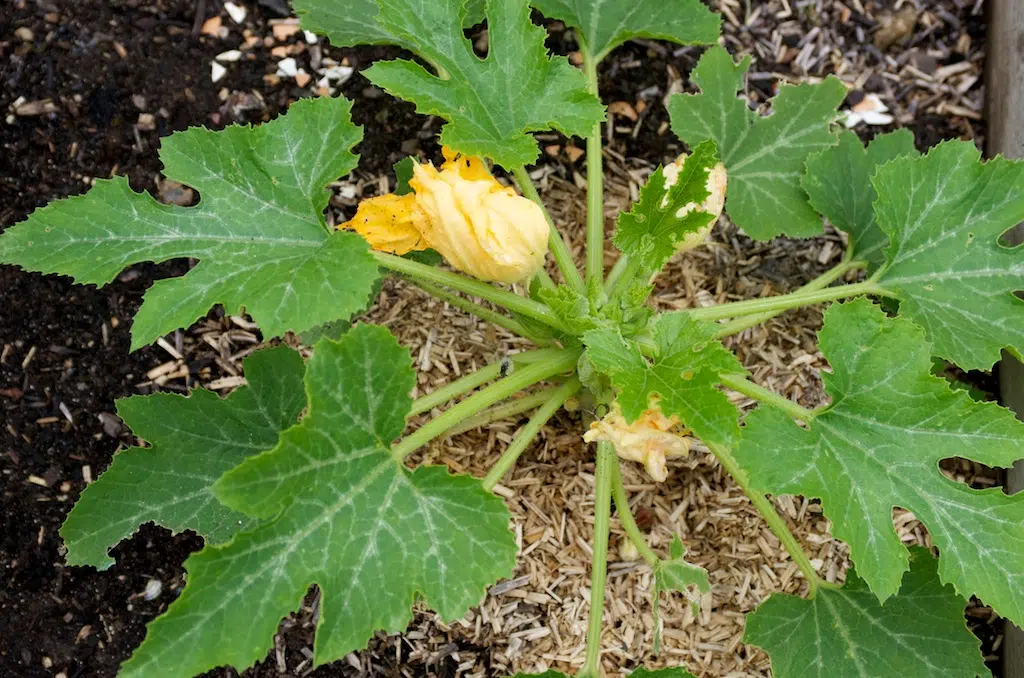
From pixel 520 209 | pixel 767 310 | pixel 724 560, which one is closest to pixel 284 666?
pixel 724 560

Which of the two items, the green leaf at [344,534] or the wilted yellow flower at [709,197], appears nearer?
the green leaf at [344,534]

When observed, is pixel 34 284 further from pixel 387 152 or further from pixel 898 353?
pixel 898 353

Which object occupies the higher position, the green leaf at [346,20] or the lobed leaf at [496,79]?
the lobed leaf at [496,79]

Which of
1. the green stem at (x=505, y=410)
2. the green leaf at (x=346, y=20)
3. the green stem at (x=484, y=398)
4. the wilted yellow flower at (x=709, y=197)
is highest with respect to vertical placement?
the green leaf at (x=346, y=20)

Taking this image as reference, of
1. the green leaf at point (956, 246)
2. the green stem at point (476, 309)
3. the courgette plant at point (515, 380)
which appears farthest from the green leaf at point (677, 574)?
the green leaf at point (956, 246)

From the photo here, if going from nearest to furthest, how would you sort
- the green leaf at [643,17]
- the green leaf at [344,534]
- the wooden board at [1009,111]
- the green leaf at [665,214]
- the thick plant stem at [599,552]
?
1. the green leaf at [344,534]
2. the green leaf at [665,214]
3. the thick plant stem at [599,552]
4. the green leaf at [643,17]
5. the wooden board at [1009,111]

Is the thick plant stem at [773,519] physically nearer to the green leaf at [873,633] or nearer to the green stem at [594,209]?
the green leaf at [873,633]

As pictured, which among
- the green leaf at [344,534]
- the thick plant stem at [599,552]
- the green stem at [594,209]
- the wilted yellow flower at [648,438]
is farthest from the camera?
the green stem at [594,209]

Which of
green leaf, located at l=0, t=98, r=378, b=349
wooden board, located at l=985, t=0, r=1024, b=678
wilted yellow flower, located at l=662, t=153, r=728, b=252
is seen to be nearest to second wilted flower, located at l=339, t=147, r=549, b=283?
green leaf, located at l=0, t=98, r=378, b=349
